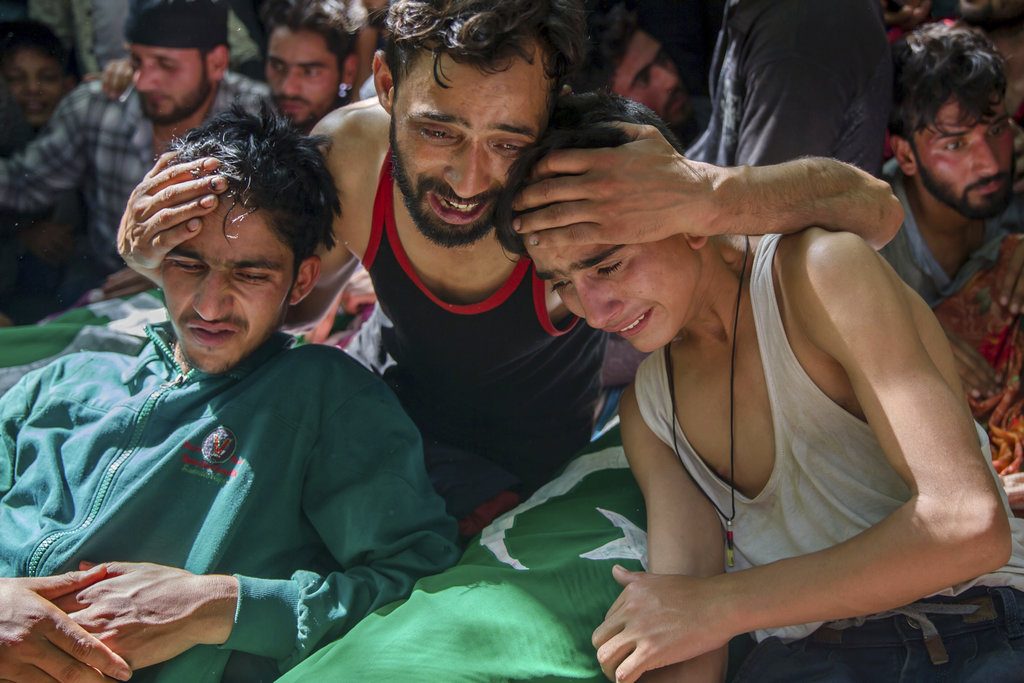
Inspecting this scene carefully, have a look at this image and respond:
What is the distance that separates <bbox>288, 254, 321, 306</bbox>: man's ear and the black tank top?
7.7 inches

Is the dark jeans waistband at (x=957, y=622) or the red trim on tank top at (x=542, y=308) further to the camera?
the red trim on tank top at (x=542, y=308)

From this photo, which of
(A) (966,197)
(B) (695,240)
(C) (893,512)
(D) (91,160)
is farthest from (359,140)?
(D) (91,160)

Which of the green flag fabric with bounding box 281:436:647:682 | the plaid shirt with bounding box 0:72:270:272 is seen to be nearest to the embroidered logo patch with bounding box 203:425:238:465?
the green flag fabric with bounding box 281:436:647:682

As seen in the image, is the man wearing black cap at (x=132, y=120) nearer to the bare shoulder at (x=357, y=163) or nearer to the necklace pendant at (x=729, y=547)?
the bare shoulder at (x=357, y=163)

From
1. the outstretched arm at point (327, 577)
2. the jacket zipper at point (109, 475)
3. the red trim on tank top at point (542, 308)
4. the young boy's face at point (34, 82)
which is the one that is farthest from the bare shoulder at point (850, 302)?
the young boy's face at point (34, 82)

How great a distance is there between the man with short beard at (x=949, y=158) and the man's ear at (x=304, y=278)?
1.87 metres

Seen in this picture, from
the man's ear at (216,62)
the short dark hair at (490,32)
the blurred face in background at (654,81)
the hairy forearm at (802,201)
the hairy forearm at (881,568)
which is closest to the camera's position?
the hairy forearm at (881,568)

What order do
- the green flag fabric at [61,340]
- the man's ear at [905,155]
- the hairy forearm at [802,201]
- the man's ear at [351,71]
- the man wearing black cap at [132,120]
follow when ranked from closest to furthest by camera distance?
the hairy forearm at [802,201], the green flag fabric at [61,340], the man's ear at [905,155], the man wearing black cap at [132,120], the man's ear at [351,71]

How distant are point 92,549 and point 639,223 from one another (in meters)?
1.32

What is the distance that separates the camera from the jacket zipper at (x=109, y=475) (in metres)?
2.27

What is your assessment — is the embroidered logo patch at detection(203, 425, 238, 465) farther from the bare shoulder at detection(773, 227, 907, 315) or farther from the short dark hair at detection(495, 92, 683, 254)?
the bare shoulder at detection(773, 227, 907, 315)

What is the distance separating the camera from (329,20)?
484 cm

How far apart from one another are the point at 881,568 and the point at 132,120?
3.97m

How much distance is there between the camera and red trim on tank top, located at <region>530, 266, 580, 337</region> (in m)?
2.76
